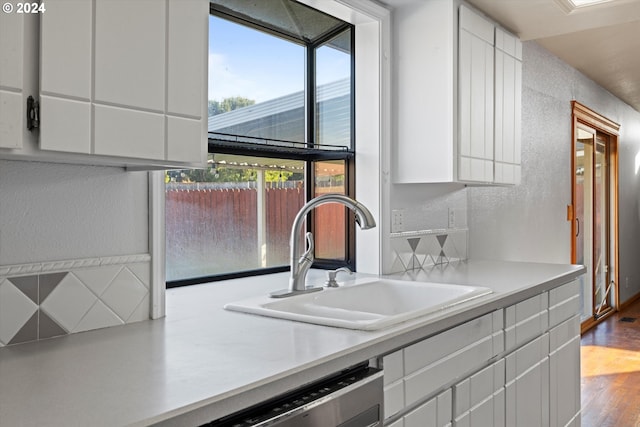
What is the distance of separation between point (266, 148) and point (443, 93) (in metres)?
0.81

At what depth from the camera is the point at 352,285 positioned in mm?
2076

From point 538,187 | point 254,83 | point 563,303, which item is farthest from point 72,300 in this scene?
point 538,187

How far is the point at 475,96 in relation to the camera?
253 centimetres

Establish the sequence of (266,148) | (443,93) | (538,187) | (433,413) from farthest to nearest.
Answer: (538,187)
(443,93)
(266,148)
(433,413)

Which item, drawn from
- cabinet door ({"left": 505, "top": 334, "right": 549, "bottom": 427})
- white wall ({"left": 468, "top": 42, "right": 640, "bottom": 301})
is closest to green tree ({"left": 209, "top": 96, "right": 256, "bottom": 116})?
cabinet door ({"left": 505, "top": 334, "right": 549, "bottom": 427})

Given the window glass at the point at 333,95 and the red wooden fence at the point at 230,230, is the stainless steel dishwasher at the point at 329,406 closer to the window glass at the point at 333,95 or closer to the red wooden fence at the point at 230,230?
the red wooden fence at the point at 230,230

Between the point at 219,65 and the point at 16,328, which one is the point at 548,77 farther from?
the point at 16,328

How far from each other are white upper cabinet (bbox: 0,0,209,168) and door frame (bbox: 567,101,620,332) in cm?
406

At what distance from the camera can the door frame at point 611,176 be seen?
4609 mm

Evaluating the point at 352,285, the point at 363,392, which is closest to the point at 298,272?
the point at 352,285

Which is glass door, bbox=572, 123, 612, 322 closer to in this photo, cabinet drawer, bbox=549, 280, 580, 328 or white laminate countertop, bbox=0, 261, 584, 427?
cabinet drawer, bbox=549, 280, 580, 328

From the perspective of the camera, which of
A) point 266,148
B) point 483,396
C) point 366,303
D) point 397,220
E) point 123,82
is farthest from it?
point 397,220

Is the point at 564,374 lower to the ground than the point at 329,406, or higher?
lower

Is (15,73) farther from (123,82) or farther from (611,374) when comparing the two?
(611,374)
